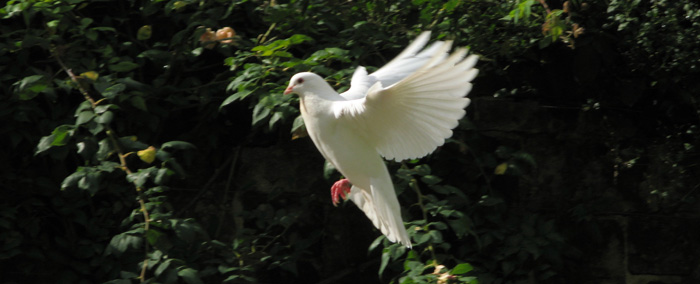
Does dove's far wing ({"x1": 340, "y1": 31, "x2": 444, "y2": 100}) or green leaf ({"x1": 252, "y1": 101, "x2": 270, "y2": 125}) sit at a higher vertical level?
dove's far wing ({"x1": 340, "y1": 31, "x2": 444, "y2": 100})

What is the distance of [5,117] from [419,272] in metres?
1.39

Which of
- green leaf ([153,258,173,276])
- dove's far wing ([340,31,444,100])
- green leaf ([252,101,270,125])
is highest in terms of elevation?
dove's far wing ([340,31,444,100])

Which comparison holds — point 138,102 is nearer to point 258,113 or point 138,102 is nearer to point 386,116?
point 258,113

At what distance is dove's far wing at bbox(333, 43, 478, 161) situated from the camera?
190 cm

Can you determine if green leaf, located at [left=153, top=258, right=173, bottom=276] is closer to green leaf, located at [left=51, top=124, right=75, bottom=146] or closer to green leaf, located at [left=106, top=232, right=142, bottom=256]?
green leaf, located at [left=106, top=232, right=142, bottom=256]

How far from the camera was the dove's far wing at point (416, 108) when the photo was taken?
1.90 metres

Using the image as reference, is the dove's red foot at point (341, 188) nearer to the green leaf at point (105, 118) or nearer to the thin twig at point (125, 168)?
the thin twig at point (125, 168)

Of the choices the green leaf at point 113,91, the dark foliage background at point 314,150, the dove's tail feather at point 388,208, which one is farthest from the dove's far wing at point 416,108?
the green leaf at point 113,91

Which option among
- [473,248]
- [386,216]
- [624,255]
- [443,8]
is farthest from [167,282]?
[624,255]

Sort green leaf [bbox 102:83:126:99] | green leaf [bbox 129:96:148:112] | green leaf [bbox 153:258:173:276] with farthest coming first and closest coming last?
green leaf [bbox 129:96:148:112], green leaf [bbox 102:83:126:99], green leaf [bbox 153:258:173:276]

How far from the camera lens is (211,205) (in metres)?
3.25

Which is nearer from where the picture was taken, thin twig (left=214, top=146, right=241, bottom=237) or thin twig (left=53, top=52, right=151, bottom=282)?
thin twig (left=53, top=52, right=151, bottom=282)

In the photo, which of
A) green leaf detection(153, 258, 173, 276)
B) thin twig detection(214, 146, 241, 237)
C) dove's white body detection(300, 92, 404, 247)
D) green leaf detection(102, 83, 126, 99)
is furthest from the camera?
thin twig detection(214, 146, 241, 237)

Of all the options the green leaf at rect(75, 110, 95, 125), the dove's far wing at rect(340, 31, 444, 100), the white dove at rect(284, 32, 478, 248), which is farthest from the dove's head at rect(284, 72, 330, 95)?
the green leaf at rect(75, 110, 95, 125)
